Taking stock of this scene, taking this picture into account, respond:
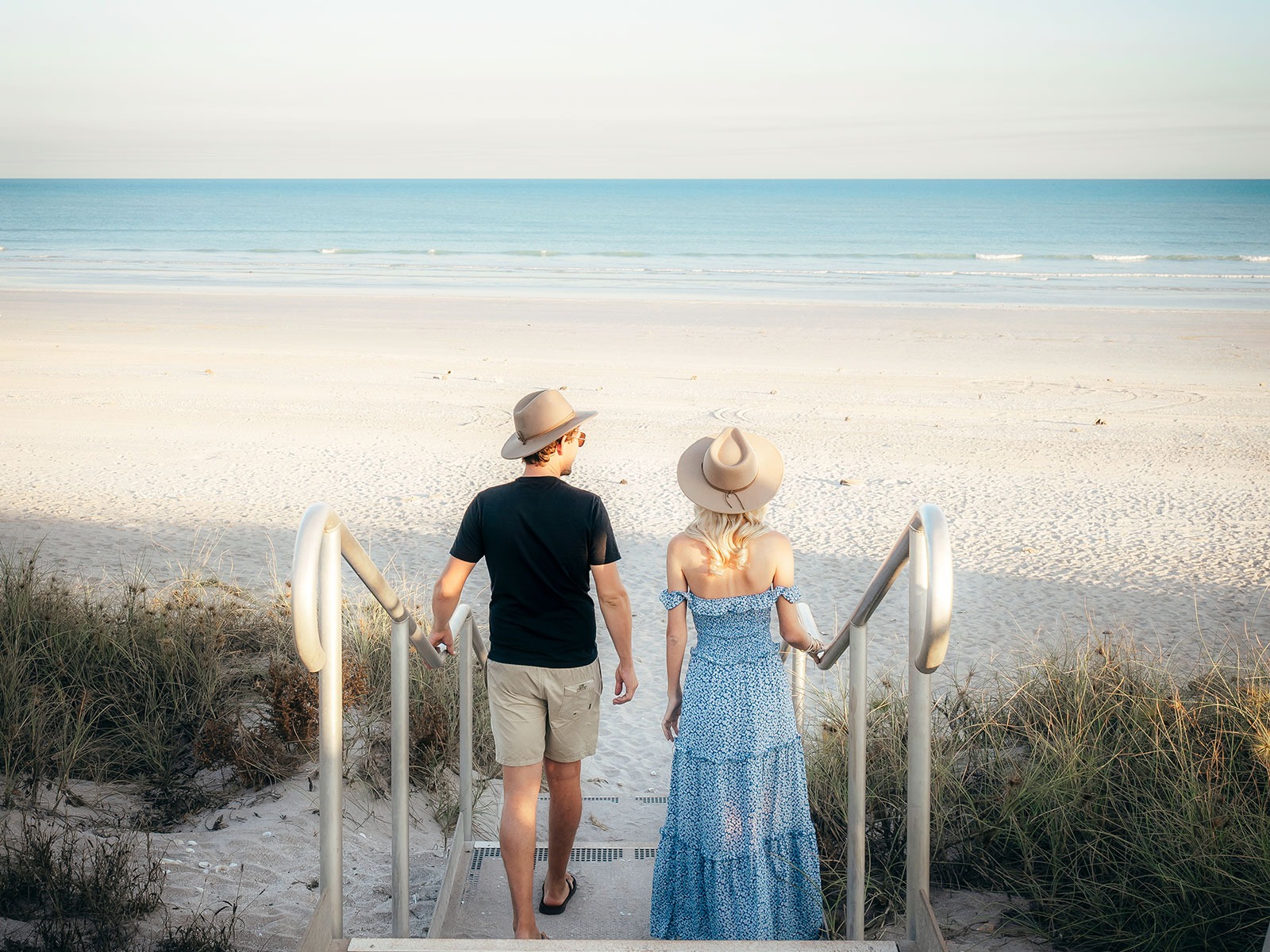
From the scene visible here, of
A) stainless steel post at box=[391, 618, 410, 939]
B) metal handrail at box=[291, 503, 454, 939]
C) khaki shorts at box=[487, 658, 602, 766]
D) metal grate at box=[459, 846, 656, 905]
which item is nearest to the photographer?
metal handrail at box=[291, 503, 454, 939]

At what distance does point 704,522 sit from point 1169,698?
7.84 feet

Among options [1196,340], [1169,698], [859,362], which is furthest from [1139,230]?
[1169,698]

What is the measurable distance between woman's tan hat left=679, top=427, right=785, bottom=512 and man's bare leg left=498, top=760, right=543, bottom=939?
1.03 metres

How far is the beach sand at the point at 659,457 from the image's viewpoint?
22.1 ft

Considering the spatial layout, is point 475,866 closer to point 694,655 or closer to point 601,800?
point 601,800

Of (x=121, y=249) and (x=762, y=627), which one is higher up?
(x=121, y=249)

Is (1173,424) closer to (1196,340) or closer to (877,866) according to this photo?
(1196,340)

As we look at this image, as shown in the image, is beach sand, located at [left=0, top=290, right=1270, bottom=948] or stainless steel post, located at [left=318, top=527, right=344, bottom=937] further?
beach sand, located at [left=0, top=290, right=1270, bottom=948]

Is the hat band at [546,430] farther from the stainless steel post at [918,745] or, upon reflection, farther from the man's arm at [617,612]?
the stainless steel post at [918,745]

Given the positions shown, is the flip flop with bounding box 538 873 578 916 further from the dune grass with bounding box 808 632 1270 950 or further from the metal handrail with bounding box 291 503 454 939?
the metal handrail with bounding box 291 503 454 939

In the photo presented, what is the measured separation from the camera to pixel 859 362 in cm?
1727

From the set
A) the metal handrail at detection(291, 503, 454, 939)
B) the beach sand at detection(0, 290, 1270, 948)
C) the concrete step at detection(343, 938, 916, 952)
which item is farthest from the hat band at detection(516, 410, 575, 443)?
the beach sand at detection(0, 290, 1270, 948)

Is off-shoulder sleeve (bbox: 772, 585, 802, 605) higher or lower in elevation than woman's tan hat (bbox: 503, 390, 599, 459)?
lower

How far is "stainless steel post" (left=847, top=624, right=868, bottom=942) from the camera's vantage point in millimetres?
3072
